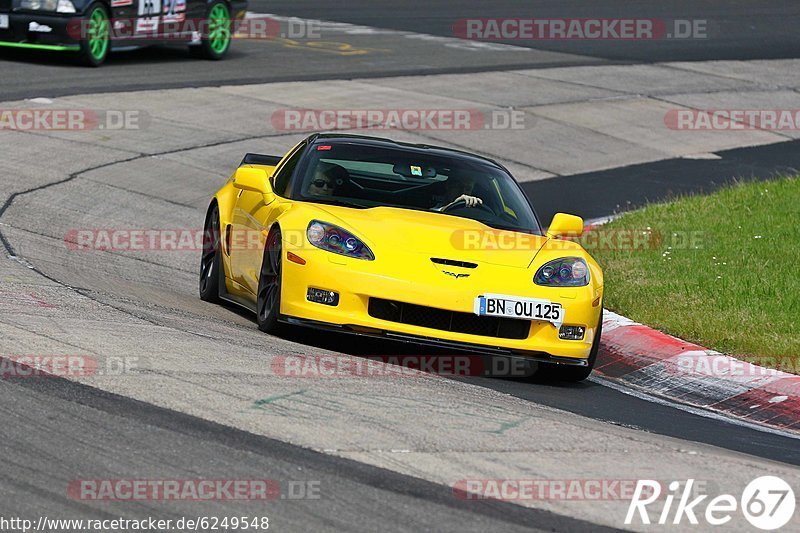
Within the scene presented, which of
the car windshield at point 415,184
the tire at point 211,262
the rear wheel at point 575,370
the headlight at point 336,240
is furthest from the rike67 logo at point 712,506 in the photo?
the tire at point 211,262

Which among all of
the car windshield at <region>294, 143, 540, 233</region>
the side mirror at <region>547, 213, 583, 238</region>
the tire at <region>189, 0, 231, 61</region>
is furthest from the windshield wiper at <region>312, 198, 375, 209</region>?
the tire at <region>189, 0, 231, 61</region>

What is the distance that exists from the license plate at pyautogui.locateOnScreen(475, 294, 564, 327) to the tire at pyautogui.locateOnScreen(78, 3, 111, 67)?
1230 cm

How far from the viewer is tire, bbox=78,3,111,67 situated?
1886 cm

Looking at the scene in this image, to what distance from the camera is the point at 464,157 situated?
31.4 ft

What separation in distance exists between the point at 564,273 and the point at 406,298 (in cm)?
104

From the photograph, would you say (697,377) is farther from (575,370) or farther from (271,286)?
(271,286)

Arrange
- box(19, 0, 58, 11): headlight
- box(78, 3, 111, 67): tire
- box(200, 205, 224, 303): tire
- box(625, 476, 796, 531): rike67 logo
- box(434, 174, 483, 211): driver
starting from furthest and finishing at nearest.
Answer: box(78, 3, 111, 67): tire, box(19, 0, 58, 11): headlight, box(200, 205, 224, 303): tire, box(434, 174, 483, 211): driver, box(625, 476, 796, 531): rike67 logo

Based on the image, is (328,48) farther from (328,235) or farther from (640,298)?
(328,235)

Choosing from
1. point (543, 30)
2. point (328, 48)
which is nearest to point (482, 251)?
point (328, 48)

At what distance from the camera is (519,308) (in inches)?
310

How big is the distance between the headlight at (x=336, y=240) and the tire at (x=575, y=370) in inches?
52.2

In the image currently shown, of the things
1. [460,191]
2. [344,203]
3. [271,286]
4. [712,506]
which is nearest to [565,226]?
[460,191]

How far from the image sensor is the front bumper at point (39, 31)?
18.5 meters

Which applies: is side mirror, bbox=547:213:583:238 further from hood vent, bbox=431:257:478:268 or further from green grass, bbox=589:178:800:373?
hood vent, bbox=431:257:478:268
